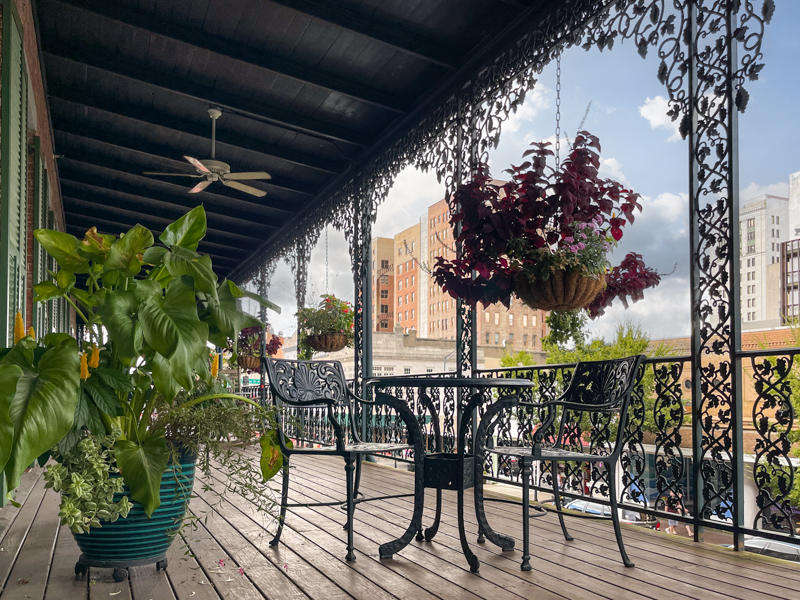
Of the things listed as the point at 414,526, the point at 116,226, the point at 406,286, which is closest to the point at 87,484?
the point at 414,526

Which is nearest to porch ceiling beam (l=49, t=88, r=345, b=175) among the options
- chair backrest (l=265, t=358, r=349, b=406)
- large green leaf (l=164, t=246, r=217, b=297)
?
chair backrest (l=265, t=358, r=349, b=406)

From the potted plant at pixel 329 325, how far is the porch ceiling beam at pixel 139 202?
2.55m

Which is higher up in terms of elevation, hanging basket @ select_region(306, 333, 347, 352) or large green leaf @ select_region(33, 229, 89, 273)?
large green leaf @ select_region(33, 229, 89, 273)

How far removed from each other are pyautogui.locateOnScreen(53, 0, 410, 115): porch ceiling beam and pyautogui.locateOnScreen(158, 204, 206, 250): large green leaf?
283cm

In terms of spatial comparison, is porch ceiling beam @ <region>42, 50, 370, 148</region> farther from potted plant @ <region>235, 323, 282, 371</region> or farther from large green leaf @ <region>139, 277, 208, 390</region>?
large green leaf @ <region>139, 277, 208, 390</region>

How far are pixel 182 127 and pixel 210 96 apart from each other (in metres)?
0.88

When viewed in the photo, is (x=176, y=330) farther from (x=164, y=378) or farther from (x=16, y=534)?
(x=16, y=534)

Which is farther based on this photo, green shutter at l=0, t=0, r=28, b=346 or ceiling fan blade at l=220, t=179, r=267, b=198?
ceiling fan blade at l=220, t=179, r=267, b=198

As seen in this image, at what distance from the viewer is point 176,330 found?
2.01 m

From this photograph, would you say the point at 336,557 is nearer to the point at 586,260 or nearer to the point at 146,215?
the point at 586,260

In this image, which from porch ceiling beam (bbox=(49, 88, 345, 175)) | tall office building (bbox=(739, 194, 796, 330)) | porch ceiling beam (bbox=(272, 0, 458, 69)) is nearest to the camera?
porch ceiling beam (bbox=(272, 0, 458, 69))

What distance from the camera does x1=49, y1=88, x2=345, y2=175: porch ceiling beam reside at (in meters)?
5.83

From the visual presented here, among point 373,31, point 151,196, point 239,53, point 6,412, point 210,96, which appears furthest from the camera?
point 151,196

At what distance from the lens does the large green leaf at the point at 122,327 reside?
6.61 feet
